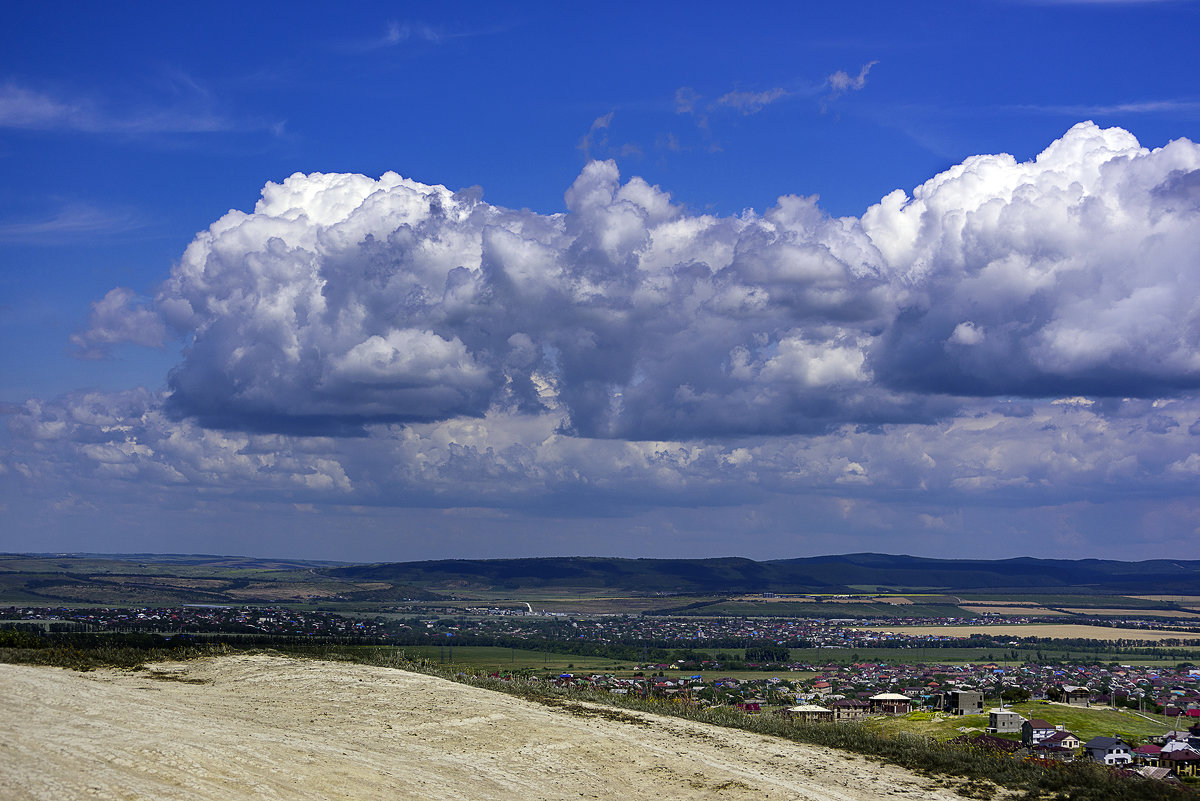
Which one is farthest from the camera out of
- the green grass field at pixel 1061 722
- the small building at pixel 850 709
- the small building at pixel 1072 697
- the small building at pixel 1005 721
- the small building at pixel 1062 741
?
the small building at pixel 1072 697

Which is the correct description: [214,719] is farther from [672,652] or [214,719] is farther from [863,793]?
[672,652]

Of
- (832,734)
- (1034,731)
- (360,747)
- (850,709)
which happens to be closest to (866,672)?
(850,709)

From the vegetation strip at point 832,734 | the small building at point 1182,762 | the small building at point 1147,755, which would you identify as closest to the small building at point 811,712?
the vegetation strip at point 832,734

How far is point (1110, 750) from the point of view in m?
40.9

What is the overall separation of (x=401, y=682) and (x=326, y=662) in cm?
769

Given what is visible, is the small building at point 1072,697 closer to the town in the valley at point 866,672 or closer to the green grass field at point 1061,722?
the town in the valley at point 866,672

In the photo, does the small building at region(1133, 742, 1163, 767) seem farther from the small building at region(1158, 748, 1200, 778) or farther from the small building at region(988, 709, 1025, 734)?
the small building at region(988, 709, 1025, 734)

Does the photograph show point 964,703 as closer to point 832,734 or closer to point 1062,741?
point 1062,741

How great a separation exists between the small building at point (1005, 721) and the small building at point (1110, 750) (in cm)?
387

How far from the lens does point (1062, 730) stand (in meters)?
46.8

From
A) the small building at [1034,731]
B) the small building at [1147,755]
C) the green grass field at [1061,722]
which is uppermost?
the small building at [1147,755]

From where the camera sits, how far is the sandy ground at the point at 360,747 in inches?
936

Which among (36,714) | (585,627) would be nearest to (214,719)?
(36,714)

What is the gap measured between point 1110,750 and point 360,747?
30.1m
